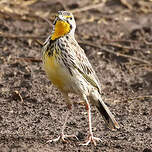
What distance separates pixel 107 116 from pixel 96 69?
8.87ft

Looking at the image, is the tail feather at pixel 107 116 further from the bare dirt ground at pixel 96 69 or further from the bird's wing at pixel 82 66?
the bird's wing at pixel 82 66

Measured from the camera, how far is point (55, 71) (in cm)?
700

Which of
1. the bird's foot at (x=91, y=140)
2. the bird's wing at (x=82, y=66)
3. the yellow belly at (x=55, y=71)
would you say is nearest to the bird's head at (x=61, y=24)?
the bird's wing at (x=82, y=66)

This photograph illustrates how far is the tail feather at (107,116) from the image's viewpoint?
7671mm

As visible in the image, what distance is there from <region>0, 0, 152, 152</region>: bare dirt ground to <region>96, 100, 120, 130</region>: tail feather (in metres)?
0.16

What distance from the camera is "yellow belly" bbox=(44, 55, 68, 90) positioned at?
700 cm

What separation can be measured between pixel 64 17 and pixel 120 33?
488cm

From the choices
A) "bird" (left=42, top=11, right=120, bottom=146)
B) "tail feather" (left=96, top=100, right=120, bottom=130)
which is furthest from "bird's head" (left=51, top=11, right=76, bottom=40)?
"tail feather" (left=96, top=100, right=120, bottom=130)

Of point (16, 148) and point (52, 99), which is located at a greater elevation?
point (16, 148)

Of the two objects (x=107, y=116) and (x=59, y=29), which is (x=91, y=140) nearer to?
(x=107, y=116)

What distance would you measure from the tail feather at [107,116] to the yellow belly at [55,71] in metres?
Result: 0.88

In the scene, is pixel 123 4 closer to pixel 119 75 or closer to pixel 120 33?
pixel 120 33

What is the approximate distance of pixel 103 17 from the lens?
12820 millimetres

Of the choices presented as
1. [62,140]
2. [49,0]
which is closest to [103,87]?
[62,140]
